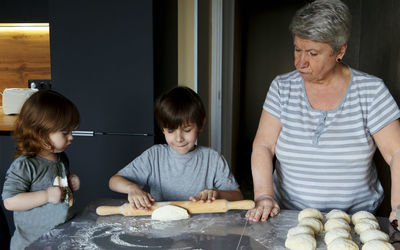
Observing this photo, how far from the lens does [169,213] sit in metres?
1.13

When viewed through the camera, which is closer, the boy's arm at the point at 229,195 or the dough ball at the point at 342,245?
the dough ball at the point at 342,245

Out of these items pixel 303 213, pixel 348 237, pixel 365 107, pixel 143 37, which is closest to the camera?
pixel 348 237

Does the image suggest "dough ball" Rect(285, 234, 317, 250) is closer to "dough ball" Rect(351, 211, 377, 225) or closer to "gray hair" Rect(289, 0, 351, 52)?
"dough ball" Rect(351, 211, 377, 225)

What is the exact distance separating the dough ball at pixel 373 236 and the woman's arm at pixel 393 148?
0.24 meters

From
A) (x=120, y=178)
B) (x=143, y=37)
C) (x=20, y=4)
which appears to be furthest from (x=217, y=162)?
(x=20, y=4)

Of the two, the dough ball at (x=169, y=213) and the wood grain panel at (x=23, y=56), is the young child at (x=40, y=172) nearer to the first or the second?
the dough ball at (x=169, y=213)

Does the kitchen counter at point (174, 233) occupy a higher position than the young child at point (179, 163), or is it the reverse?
the young child at point (179, 163)

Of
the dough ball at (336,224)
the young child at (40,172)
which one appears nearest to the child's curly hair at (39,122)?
the young child at (40,172)

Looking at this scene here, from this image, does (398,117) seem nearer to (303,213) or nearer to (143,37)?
(303,213)

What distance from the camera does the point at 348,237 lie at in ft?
3.18

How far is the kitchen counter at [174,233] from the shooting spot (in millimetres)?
971

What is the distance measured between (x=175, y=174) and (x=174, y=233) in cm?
46

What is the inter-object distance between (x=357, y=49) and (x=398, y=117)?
2508 mm

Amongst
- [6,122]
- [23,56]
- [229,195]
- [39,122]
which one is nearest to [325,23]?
[229,195]
